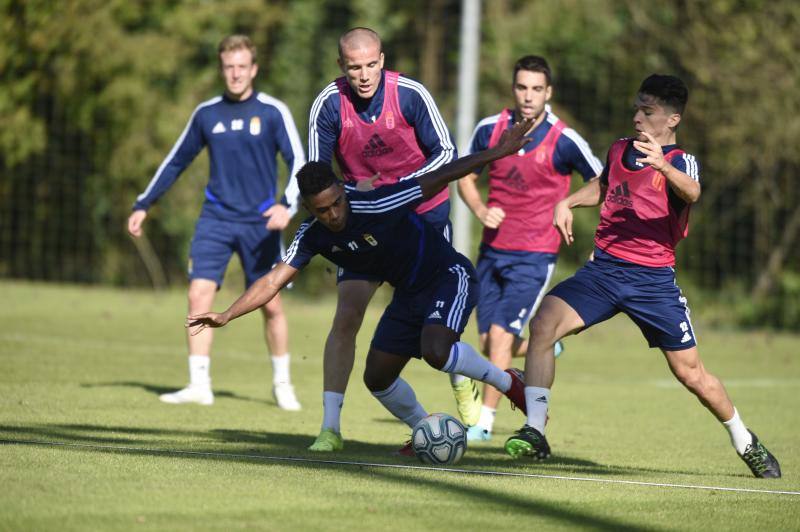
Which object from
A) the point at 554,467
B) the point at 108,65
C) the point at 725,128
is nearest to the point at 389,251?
the point at 554,467

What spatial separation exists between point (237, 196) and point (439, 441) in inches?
140

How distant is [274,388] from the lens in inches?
367

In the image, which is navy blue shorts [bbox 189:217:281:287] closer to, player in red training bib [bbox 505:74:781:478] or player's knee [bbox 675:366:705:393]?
player in red training bib [bbox 505:74:781:478]

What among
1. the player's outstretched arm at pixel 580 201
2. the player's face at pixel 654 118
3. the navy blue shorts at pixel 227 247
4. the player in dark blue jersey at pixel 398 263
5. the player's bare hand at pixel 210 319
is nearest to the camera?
the player's bare hand at pixel 210 319

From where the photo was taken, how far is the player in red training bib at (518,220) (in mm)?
8461

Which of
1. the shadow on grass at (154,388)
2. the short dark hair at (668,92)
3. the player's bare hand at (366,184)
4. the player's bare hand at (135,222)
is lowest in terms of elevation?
the shadow on grass at (154,388)

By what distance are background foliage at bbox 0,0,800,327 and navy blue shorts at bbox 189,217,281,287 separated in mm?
10499

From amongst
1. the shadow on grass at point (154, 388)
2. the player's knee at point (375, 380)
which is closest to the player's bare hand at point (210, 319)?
the player's knee at point (375, 380)

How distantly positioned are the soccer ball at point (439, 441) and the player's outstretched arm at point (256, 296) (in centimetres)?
109

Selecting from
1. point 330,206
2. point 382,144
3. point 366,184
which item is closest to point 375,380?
point 366,184

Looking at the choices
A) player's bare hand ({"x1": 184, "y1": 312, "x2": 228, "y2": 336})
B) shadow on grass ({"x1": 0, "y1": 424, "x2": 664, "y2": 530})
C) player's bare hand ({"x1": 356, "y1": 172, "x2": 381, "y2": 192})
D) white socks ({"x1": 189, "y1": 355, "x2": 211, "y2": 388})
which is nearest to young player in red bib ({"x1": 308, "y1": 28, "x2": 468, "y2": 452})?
player's bare hand ({"x1": 356, "y1": 172, "x2": 381, "y2": 192})

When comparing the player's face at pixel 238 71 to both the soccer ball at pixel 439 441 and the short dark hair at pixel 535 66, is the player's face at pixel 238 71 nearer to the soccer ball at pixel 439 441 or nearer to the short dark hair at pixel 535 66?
the short dark hair at pixel 535 66

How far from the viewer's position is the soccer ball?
6344 millimetres

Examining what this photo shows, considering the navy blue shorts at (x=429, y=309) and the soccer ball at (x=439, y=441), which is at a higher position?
the navy blue shorts at (x=429, y=309)
